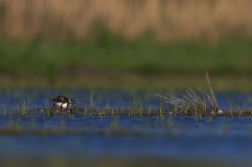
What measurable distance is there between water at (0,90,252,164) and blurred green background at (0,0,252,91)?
6746mm

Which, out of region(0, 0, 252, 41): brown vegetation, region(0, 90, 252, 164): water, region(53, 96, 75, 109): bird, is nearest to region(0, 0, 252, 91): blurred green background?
region(0, 0, 252, 41): brown vegetation

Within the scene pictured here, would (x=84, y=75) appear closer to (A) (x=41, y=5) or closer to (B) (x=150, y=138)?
(A) (x=41, y=5)

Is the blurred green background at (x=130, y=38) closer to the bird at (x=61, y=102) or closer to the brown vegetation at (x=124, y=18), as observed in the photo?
the brown vegetation at (x=124, y=18)

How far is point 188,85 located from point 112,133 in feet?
24.2

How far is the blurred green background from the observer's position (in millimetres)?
19859

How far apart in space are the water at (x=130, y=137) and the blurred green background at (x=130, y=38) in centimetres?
675

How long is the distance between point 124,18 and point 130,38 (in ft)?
1.53

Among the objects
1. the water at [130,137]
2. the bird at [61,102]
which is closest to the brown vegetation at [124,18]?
the bird at [61,102]

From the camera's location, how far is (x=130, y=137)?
36.0 feet

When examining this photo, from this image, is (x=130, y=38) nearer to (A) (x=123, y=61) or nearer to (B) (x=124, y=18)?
(B) (x=124, y=18)

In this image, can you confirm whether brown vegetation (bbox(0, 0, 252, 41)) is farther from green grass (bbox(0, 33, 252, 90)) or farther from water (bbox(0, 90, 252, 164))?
water (bbox(0, 90, 252, 164))

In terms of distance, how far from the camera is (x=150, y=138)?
35.8ft

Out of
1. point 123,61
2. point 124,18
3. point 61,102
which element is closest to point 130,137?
point 61,102

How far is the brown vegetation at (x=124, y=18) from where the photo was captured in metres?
20.1
